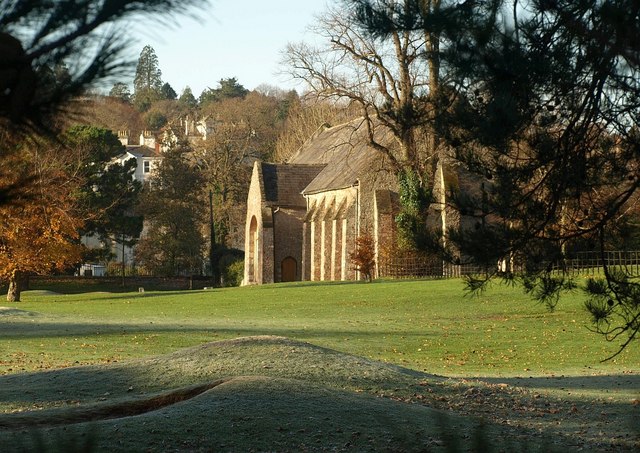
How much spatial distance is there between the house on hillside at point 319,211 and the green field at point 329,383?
26.6 m

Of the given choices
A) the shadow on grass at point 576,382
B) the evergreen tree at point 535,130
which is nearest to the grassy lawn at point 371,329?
the shadow on grass at point 576,382

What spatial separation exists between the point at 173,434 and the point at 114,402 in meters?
2.13

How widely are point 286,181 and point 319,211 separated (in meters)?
5.70

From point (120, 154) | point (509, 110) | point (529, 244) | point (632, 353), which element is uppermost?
point (120, 154)

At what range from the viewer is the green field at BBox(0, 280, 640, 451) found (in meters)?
10.2

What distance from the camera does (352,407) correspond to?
11.1 meters

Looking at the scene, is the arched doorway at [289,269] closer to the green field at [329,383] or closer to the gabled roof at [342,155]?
the gabled roof at [342,155]

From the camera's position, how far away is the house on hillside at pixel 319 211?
55156 mm

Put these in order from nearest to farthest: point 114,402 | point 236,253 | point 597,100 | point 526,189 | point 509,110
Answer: point 509,110 → point 597,100 → point 526,189 → point 114,402 → point 236,253

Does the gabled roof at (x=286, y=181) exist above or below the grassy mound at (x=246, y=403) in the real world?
above

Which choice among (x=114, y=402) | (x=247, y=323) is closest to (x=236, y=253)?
(x=247, y=323)

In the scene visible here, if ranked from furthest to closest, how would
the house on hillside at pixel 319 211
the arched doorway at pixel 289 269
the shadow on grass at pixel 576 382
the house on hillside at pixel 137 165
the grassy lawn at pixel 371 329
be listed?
the house on hillside at pixel 137 165
the arched doorway at pixel 289 269
the house on hillside at pixel 319 211
the grassy lawn at pixel 371 329
the shadow on grass at pixel 576 382

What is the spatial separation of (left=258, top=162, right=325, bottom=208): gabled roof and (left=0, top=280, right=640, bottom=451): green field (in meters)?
37.9

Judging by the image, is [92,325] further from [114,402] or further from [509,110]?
[509,110]
